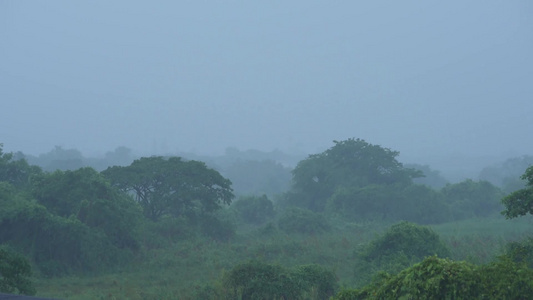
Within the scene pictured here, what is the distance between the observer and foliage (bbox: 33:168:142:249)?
1930cm

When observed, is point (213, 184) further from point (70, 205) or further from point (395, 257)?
point (395, 257)


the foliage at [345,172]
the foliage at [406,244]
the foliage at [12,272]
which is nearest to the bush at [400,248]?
the foliage at [406,244]

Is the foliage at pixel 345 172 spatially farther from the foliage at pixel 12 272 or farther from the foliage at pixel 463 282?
the foliage at pixel 463 282

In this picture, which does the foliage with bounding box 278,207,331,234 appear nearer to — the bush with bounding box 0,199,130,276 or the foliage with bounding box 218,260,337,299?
the bush with bounding box 0,199,130,276

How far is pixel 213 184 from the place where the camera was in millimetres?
26281

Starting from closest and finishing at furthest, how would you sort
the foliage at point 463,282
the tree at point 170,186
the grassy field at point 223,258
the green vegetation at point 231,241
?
the foliage at point 463,282, the green vegetation at point 231,241, the grassy field at point 223,258, the tree at point 170,186

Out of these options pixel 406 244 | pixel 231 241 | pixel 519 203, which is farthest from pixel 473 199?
pixel 519 203

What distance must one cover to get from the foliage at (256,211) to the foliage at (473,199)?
12.6 meters

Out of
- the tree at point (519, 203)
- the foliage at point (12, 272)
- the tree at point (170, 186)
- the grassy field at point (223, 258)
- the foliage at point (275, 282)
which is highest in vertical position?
the tree at point (170, 186)

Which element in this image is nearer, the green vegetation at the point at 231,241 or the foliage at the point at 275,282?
the green vegetation at the point at 231,241

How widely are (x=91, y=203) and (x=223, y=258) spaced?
5.54 meters

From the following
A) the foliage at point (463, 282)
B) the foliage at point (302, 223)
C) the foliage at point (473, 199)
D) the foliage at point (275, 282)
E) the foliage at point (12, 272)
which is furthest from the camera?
the foliage at point (473, 199)

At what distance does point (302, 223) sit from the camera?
2664 centimetres

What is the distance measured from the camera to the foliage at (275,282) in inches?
430
